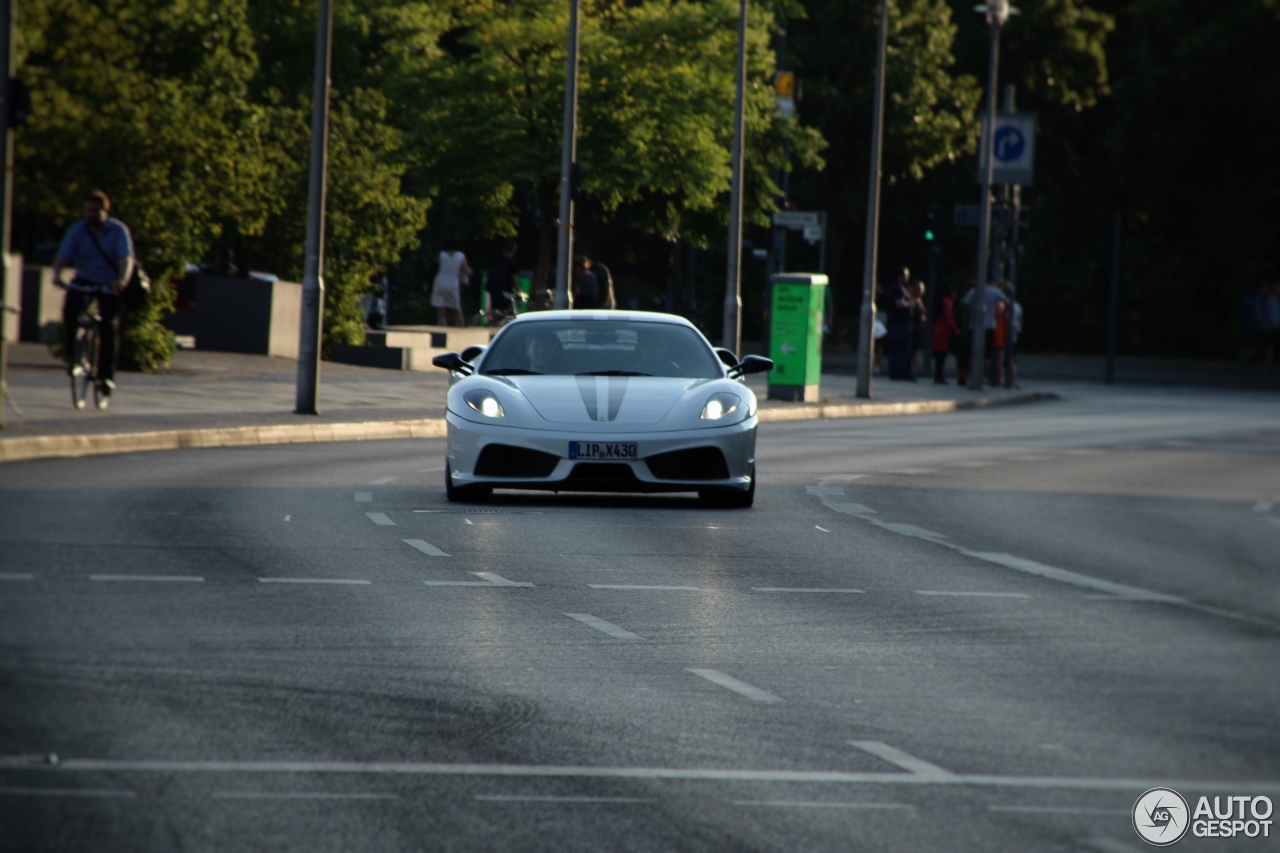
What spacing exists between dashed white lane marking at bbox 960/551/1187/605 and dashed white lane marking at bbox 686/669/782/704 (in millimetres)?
3347

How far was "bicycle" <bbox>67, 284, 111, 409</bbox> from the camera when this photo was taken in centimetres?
1977

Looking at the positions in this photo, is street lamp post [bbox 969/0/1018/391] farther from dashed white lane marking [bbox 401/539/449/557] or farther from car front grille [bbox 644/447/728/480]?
dashed white lane marking [bbox 401/539/449/557]

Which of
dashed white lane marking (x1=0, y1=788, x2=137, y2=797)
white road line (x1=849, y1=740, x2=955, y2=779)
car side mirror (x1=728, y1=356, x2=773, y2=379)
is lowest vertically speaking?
dashed white lane marking (x1=0, y1=788, x2=137, y2=797)

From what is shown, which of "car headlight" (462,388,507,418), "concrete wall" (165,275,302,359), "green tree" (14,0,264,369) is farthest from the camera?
"concrete wall" (165,275,302,359)

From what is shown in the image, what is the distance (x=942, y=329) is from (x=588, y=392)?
26833 millimetres

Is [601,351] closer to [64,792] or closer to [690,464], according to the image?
[690,464]

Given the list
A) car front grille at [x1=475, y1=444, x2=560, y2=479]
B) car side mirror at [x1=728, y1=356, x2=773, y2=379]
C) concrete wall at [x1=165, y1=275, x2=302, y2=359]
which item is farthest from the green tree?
car front grille at [x1=475, y1=444, x2=560, y2=479]

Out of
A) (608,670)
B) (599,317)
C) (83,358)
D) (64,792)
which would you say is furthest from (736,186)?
(64,792)

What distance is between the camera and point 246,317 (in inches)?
1361

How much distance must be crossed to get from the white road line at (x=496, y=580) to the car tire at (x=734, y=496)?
4.32m

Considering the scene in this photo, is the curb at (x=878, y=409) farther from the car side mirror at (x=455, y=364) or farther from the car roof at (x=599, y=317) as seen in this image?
the car side mirror at (x=455, y=364)

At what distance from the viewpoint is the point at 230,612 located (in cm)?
890

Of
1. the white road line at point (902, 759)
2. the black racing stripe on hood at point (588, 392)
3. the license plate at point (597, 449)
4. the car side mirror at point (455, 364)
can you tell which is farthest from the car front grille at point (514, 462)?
the white road line at point (902, 759)

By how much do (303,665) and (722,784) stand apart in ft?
7.43
